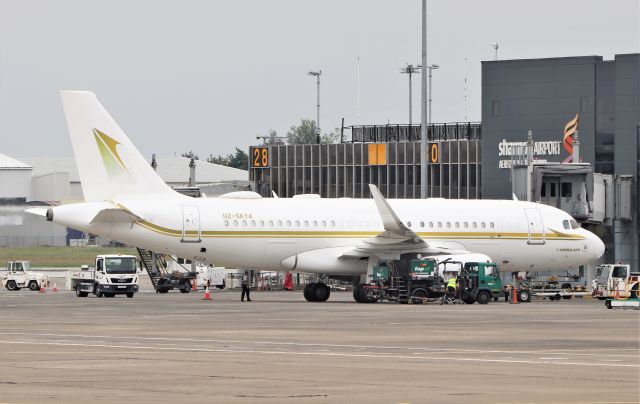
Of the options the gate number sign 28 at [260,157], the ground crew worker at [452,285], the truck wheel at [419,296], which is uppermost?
the gate number sign 28 at [260,157]

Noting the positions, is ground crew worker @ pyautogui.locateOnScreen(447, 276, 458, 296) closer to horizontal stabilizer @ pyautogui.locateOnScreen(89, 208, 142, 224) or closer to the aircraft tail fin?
horizontal stabilizer @ pyautogui.locateOnScreen(89, 208, 142, 224)

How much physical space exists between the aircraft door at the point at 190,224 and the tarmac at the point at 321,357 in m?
9.94

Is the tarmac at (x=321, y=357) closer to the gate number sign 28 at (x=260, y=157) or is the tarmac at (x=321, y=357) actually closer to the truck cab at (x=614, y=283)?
the truck cab at (x=614, y=283)

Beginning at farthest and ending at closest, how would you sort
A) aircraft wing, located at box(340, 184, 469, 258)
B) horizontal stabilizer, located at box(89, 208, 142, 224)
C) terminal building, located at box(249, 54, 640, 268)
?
terminal building, located at box(249, 54, 640, 268) → aircraft wing, located at box(340, 184, 469, 258) → horizontal stabilizer, located at box(89, 208, 142, 224)

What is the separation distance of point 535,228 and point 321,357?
34.4 meters

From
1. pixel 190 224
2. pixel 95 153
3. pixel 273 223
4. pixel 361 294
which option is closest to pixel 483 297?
pixel 361 294

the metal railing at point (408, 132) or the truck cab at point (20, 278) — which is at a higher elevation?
the metal railing at point (408, 132)

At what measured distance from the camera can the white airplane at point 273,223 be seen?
173 feet

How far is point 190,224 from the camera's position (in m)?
52.8

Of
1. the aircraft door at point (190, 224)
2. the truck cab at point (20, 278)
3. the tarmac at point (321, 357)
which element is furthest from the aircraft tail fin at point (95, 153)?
the truck cab at point (20, 278)

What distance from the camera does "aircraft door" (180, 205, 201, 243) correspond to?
52.7 metres

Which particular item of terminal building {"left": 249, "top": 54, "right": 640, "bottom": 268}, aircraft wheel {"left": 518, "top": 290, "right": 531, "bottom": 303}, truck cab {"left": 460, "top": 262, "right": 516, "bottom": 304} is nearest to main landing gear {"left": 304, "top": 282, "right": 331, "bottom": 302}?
truck cab {"left": 460, "top": 262, "right": 516, "bottom": 304}

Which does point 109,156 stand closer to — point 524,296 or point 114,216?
point 114,216

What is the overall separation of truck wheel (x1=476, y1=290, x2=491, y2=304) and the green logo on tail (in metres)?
14.1
